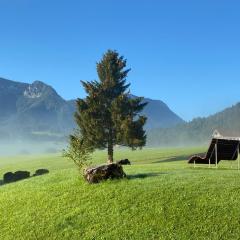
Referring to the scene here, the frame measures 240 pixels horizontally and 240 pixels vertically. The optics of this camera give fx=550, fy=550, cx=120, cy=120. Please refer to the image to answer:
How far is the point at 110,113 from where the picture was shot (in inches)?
2557

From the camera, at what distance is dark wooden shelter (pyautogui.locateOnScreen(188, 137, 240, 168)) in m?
36.3

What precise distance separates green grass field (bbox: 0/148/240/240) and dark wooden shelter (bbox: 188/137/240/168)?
8.36 metres

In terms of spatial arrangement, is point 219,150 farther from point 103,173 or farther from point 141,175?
point 103,173

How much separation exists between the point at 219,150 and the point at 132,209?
16033mm

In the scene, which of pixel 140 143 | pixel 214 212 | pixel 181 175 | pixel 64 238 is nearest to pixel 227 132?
pixel 181 175

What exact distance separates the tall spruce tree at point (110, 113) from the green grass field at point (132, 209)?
1340 inches

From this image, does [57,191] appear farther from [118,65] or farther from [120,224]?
[118,65]

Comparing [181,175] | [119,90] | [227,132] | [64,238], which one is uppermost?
[119,90]

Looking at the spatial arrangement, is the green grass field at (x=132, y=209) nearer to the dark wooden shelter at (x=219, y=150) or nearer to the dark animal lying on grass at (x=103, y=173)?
the dark animal lying on grass at (x=103, y=173)

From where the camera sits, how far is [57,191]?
2695 cm

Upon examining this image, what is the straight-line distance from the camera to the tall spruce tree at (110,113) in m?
62.2

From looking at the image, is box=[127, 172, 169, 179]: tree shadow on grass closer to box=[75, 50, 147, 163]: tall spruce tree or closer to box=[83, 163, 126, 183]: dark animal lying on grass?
box=[83, 163, 126, 183]: dark animal lying on grass

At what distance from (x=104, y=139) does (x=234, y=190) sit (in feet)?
134

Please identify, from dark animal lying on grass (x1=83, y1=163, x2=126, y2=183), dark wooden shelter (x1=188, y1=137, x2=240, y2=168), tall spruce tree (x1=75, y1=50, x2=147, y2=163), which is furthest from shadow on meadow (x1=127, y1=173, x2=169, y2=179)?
tall spruce tree (x1=75, y1=50, x2=147, y2=163)
